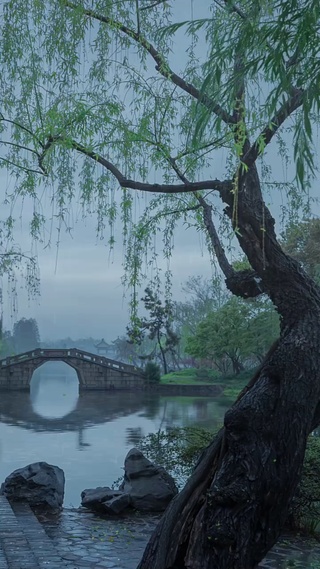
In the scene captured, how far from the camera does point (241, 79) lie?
9.31ft

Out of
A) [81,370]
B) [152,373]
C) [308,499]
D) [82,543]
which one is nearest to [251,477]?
[82,543]

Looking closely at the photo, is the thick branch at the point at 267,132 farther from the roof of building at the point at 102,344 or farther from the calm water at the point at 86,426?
the roof of building at the point at 102,344

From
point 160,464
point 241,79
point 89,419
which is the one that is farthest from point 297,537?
point 89,419

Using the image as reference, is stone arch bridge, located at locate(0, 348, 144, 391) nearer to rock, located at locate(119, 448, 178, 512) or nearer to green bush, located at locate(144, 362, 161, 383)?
green bush, located at locate(144, 362, 161, 383)

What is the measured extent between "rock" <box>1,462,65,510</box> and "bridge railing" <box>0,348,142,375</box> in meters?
29.1

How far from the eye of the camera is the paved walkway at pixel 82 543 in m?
5.33

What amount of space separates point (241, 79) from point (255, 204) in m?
1.32

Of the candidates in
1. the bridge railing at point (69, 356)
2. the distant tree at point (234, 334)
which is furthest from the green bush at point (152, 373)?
the distant tree at point (234, 334)

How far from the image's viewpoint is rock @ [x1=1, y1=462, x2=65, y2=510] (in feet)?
27.6

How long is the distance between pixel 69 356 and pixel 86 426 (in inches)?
677

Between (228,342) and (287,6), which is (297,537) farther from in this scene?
(228,342)

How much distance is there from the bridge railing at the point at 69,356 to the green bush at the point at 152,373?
605mm

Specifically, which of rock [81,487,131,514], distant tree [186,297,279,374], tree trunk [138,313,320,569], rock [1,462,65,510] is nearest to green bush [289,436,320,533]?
rock [81,487,131,514]

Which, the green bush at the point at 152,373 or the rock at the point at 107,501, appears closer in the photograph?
the rock at the point at 107,501
